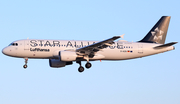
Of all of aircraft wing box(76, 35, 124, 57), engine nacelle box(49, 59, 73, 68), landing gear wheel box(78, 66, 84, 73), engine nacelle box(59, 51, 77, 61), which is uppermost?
aircraft wing box(76, 35, 124, 57)

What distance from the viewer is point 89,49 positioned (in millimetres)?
51375

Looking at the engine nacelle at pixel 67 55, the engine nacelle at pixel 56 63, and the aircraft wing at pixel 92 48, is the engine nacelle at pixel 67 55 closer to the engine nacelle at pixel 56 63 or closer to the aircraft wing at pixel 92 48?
the aircraft wing at pixel 92 48

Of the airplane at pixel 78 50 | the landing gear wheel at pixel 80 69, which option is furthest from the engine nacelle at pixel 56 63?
the landing gear wheel at pixel 80 69

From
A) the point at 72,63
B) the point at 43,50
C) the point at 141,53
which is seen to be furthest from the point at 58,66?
the point at 141,53

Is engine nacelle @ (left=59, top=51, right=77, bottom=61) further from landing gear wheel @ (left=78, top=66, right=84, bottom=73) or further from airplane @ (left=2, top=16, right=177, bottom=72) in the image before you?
landing gear wheel @ (left=78, top=66, right=84, bottom=73)

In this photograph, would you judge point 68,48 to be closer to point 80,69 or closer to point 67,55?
point 67,55

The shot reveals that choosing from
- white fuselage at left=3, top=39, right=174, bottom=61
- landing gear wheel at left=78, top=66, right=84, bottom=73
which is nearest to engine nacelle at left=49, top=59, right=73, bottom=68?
landing gear wheel at left=78, top=66, right=84, bottom=73

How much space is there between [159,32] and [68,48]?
55.4ft

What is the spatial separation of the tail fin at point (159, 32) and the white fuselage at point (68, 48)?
347cm

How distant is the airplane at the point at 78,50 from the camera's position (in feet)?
168

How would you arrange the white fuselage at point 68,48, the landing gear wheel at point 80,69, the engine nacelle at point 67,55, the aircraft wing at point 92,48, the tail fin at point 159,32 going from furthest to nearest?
1. the tail fin at point 159,32
2. the landing gear wheel at point 80,69
3. the white fuselage at point 68,48
4. the engine nacelle at point 67,55
5. the aircraft wing at point 92,48

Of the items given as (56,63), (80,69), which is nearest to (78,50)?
(80,69)

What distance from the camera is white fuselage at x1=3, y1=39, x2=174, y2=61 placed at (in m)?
51.6

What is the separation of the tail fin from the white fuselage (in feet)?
11.4
